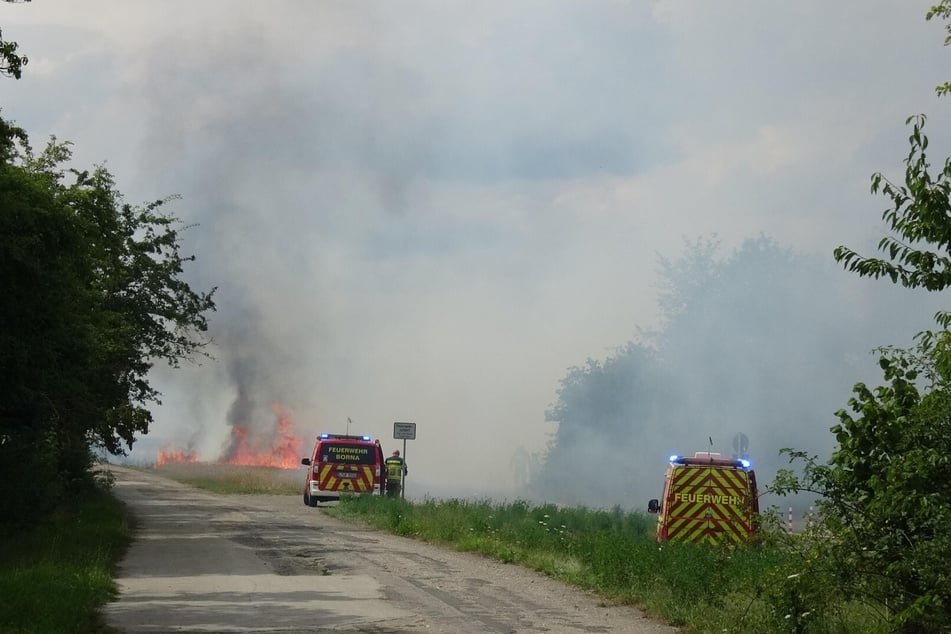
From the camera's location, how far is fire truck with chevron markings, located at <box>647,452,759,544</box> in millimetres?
18000

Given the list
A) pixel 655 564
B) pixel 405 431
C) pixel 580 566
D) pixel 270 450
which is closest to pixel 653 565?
pixel 655 564

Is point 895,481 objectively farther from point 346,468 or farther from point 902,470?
point 346,468

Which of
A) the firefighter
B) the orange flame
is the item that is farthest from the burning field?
the firefighter

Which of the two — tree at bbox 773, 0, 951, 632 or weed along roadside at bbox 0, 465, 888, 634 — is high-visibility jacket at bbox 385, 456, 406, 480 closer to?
weed along roadside at bbox 0, 465, 888, 634

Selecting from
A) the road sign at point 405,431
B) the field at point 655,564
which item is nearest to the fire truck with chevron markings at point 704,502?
the field at point 655,564

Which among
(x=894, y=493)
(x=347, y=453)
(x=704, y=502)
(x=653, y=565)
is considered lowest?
(x=653, y=565)

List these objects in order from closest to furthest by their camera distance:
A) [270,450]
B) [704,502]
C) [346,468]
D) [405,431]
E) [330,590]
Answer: [330,590] → [704,502] → [405,431] → [346,468] → [270,450]

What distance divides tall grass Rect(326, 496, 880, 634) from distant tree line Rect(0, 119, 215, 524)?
7.94 metres

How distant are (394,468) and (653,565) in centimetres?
2188

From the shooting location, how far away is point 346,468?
35531mm

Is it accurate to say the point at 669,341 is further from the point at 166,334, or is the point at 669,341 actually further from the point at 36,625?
the point at 36,625

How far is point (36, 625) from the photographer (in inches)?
402

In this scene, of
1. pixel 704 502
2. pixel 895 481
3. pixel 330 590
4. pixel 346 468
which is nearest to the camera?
pixel 895 481

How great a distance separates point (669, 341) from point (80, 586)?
58663mm
